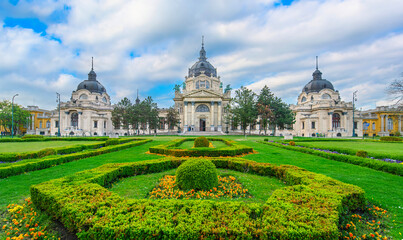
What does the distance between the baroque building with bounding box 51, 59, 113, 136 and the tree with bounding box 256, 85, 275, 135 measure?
1522 inches

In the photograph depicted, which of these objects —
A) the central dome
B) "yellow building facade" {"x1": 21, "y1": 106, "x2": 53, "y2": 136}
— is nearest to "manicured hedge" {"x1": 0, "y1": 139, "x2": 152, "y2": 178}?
the central dome

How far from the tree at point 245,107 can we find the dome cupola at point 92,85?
4153cm

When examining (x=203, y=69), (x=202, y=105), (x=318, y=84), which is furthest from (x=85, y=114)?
(x=318, y=84)

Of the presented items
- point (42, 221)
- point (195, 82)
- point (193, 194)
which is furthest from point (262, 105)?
point (42, 221)

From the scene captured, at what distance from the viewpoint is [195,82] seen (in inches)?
2258

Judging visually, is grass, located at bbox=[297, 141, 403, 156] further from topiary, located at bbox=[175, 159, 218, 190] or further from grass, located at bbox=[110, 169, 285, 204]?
topiary, located at bbox=[175, 159, 218, 190]

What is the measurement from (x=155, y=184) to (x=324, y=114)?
2146 inches

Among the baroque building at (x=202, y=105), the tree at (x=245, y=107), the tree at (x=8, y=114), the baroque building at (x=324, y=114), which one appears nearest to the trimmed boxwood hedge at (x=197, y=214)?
the tree at (x=245, y=107)

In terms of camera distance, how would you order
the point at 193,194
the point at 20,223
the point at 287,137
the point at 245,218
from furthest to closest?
1. the point at 287,137
2. the point at 193,194
3. the point at 20,223
4. the point at 245,218

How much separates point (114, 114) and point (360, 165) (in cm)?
4782

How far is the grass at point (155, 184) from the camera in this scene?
218 inches

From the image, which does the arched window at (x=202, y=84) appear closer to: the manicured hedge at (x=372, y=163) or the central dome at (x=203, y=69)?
the central dome at (x=203, y=69)

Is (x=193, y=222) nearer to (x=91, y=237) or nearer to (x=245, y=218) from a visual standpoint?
(x=245, y=218)

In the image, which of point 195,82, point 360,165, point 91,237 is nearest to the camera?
point 91,237
